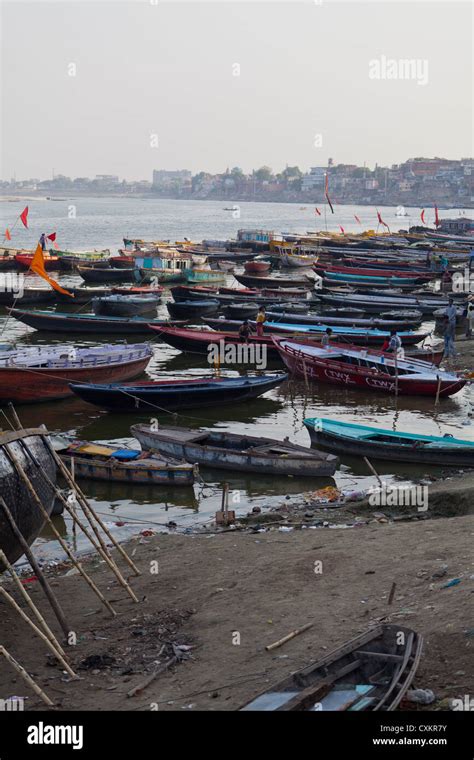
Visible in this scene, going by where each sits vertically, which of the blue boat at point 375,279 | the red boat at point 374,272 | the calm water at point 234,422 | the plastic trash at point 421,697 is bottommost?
the calm water at point 234,422

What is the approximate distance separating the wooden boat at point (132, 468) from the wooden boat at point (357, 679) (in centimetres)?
911

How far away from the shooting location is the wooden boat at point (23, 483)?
11086 mm

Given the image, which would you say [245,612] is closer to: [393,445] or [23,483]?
[23,483]

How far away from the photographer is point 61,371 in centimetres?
2598

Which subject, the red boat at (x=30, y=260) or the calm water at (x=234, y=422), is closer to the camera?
the calm water at (x=234, y=422)

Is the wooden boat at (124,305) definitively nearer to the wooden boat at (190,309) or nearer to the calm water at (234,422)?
the wooden boat at (190,309)

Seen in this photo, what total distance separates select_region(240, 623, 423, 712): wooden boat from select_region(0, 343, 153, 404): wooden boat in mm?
17499

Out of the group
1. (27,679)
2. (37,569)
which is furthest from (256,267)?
(27,679)

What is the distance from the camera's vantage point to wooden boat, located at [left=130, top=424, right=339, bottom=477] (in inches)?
729

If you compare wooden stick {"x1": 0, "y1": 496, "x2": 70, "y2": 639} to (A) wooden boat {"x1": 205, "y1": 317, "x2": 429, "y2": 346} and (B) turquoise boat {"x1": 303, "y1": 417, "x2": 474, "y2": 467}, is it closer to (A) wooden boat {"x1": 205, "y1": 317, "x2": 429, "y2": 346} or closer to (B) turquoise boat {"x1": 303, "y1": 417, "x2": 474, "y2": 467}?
(B) turquoise boat {"x1": 303, "y1": 417, "x2": 474, "y2": 467}

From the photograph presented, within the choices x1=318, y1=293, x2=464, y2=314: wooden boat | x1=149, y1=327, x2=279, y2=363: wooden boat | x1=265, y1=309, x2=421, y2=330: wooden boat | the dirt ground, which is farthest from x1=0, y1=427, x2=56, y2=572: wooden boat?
x1=318, y1=293, x2=464, y2=314: wooden boat

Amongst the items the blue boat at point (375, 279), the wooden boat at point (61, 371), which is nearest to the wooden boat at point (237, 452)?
the wooden boat at point (61, 371)

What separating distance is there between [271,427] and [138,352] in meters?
6.60
